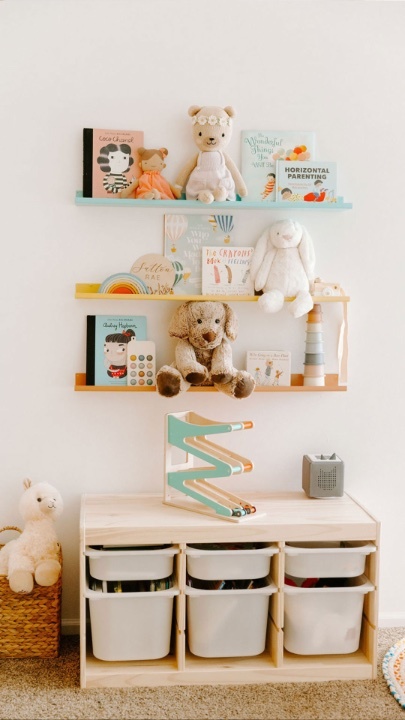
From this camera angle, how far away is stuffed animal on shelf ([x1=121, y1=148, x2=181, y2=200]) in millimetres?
2543

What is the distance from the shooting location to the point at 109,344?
2605mm

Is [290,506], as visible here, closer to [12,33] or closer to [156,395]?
[156,395]

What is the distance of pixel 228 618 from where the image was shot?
2.43 meters

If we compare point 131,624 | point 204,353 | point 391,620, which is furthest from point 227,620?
point 204,353

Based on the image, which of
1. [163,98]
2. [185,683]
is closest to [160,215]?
[163,98]

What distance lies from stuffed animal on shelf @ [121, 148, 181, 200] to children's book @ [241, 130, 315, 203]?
0.28 m

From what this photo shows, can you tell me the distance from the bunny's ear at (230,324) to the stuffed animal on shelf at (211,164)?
36 centimetres

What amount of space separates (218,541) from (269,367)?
24.3 inches

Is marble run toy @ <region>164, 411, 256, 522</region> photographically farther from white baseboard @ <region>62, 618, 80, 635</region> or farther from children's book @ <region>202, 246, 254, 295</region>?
white baseboard @ <region>62, 618, 80, 635</region>

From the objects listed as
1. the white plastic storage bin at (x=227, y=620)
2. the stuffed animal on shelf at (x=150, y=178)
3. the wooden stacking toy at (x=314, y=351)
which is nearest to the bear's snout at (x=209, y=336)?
the wooden stacking toy at (x=314, y=351)

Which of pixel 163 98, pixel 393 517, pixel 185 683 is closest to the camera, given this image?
pixel 185 683

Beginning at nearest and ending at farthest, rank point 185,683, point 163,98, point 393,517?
point 185,683, point 163,98, point 393,517

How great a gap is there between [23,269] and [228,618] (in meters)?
1.28

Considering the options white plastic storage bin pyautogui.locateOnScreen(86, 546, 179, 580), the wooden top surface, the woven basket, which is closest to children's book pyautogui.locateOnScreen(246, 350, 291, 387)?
the wooden top surface
